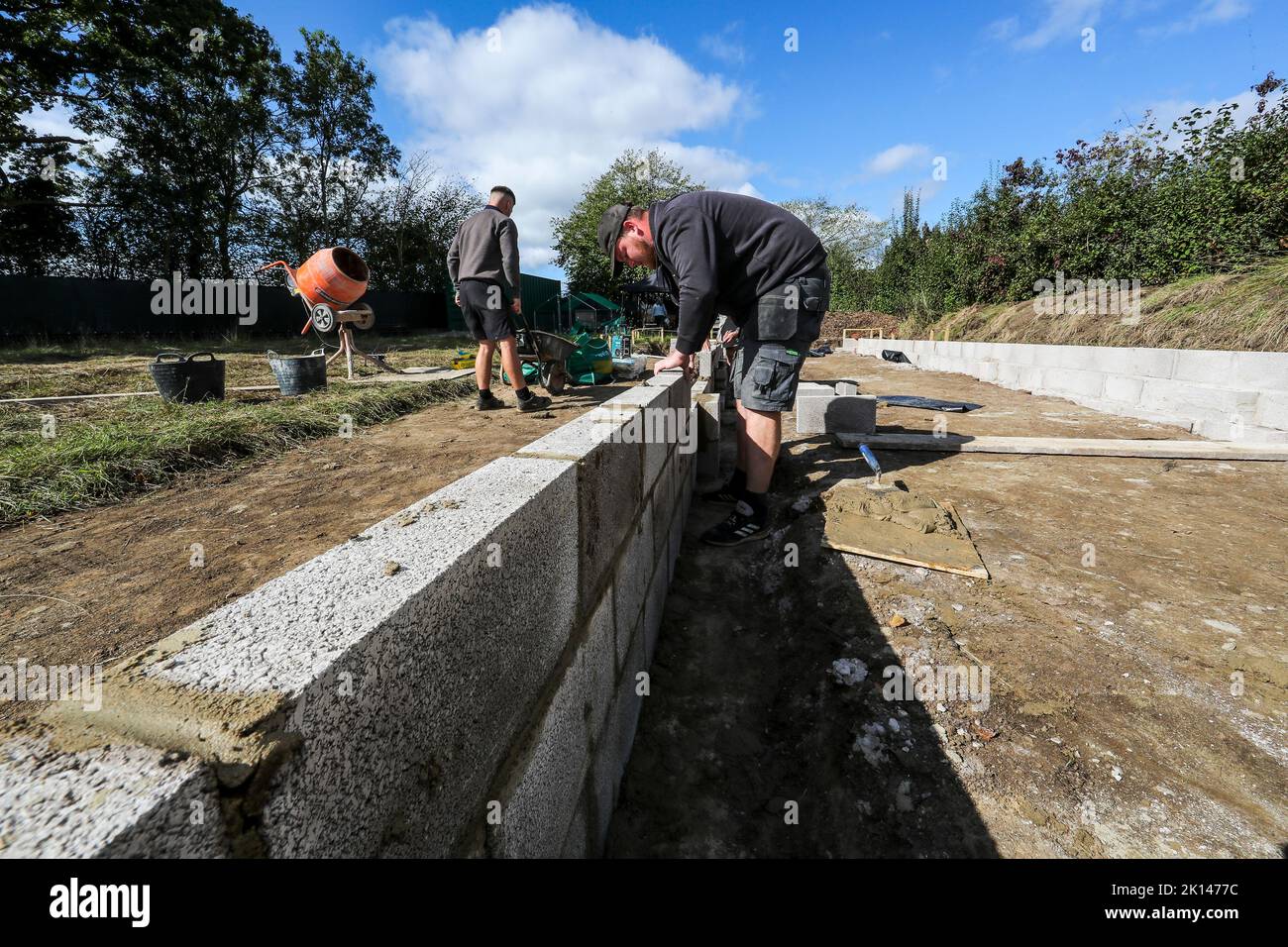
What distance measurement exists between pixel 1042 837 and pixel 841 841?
535 mm

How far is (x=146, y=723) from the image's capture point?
558 millimetres

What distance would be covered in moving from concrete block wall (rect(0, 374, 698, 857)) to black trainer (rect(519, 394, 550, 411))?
326 cm

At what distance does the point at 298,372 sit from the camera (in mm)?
5086

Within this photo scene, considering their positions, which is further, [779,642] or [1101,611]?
[779,642]

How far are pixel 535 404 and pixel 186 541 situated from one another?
3134 millimetres

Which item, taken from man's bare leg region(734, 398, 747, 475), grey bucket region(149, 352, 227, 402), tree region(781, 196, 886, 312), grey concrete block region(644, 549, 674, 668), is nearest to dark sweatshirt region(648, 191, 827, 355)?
man's bare leg region(734, 398, 747, 475)

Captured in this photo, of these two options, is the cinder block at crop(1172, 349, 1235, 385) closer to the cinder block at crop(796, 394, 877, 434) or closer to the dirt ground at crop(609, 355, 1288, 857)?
the dirt ground at crop(609, 355, 1288, 857)

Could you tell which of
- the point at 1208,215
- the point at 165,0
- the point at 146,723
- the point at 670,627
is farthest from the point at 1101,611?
the point at 165,0

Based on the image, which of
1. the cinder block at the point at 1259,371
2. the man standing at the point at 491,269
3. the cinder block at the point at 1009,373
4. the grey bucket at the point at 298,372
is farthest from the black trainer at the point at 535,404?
the cinder block at the point at 1009,373

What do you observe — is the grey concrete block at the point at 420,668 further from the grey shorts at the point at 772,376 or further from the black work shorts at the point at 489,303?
the black work shorts at the point at 489,303

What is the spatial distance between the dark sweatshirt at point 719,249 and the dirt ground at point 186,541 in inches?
59.8

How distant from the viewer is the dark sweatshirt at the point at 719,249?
113 inches

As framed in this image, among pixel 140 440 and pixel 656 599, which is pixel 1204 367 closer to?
pixel 656 599

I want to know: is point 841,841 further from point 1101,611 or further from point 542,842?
point 1101,611
